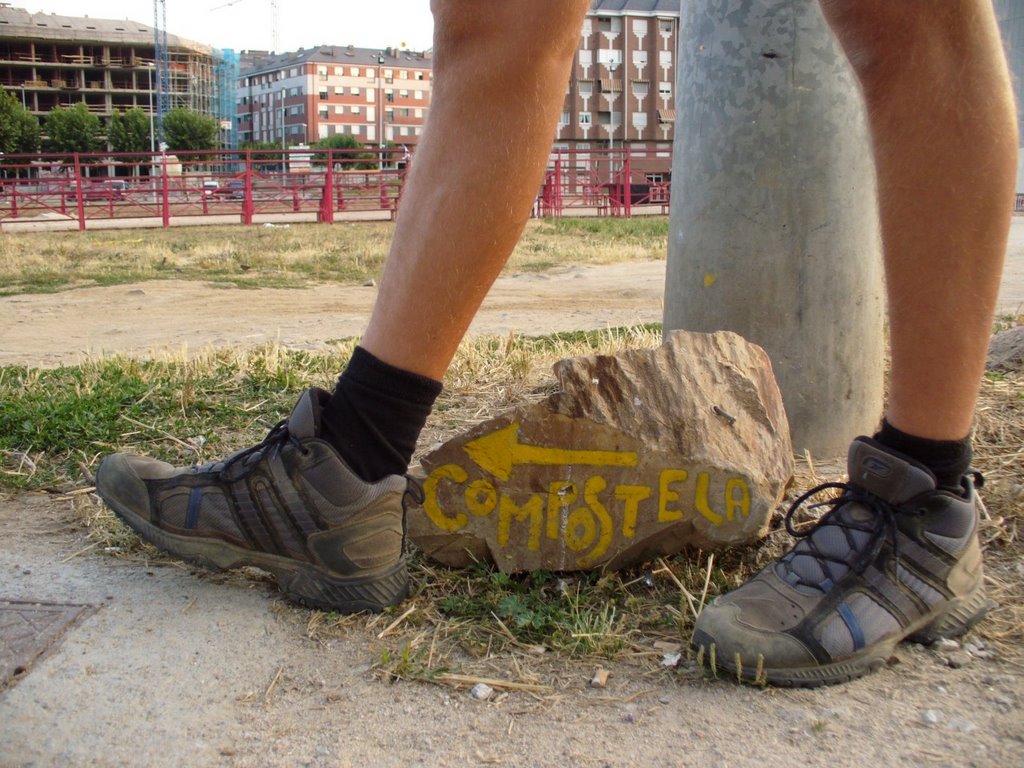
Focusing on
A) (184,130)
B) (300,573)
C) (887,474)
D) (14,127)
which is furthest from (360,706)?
(184,130)

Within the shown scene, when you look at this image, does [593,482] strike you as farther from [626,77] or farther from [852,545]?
[626,77]

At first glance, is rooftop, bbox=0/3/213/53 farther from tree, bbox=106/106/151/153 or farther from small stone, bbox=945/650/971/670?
small stone, bbox=945/650/971/670

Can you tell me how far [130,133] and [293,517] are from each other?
79.4 m

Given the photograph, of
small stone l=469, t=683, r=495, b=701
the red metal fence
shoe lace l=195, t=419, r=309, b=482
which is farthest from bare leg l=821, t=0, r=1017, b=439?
the red metal fence

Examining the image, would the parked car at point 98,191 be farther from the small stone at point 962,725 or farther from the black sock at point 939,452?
the small stone at point 962,725

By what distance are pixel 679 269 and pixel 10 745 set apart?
184 cm

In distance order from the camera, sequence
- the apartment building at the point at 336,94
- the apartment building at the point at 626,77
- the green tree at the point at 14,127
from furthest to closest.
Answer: the apartment building at the point at 336,94
the apartment building at the point at 626,77
the green tree at the point at 14,127

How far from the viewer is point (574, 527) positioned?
6.23ft

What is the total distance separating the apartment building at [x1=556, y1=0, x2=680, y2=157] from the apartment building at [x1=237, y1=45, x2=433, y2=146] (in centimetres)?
2906

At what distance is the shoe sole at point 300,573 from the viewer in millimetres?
1747

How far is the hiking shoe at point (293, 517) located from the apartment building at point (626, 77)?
70021 millimetres

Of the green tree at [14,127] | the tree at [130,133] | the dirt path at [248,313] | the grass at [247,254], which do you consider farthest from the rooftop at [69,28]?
the dirt path at [248,313]

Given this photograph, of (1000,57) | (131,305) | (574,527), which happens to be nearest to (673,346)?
(574,527)

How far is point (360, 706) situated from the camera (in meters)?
1.45
